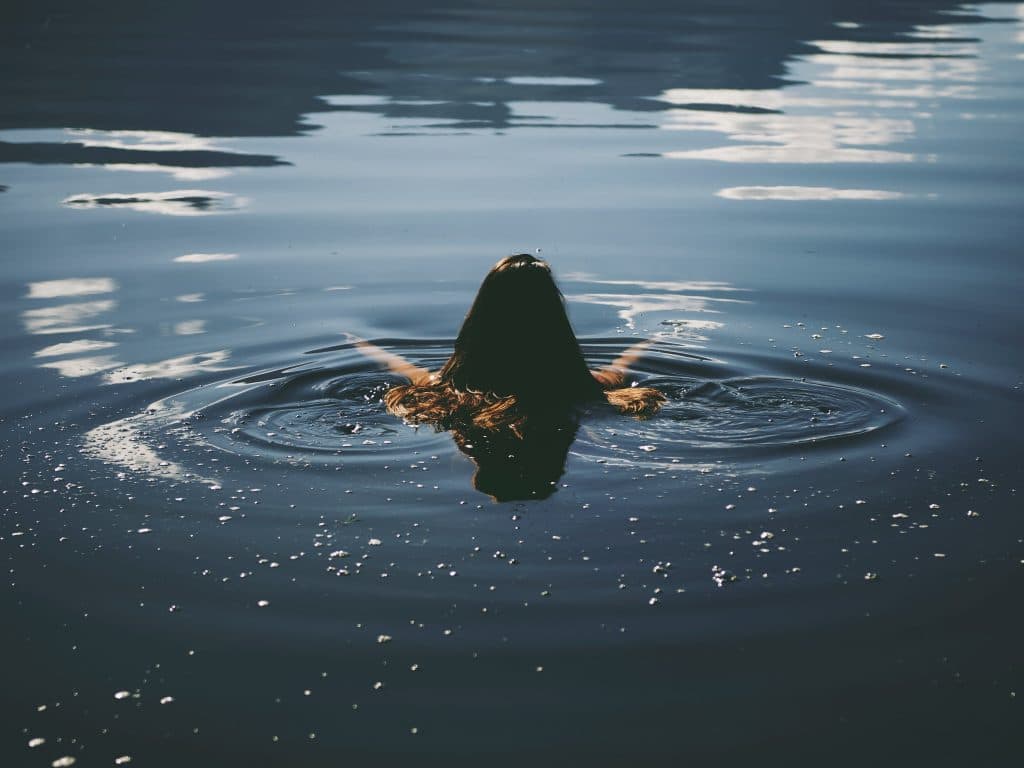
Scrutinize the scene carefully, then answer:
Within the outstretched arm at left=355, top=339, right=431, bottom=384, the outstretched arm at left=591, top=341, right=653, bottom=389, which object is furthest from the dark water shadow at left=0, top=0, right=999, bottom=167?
the outstretched arm at left=591, top=341, right=653, bottom=389

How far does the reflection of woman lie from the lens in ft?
22.8

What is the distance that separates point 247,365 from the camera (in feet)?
28.6

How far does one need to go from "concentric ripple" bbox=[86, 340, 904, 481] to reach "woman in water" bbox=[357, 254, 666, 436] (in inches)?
6.2

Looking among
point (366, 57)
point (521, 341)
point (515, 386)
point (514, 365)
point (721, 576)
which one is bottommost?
point (721, 576)

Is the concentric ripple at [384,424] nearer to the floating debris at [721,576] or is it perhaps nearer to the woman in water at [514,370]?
the woman in water at [514,370]

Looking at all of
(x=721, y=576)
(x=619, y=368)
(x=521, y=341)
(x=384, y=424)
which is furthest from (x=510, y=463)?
(x=619, y=368)

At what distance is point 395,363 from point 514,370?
1.59 m

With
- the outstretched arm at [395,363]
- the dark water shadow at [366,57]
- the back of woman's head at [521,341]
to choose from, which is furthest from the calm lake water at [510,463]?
the dark water shadow at [366,57]

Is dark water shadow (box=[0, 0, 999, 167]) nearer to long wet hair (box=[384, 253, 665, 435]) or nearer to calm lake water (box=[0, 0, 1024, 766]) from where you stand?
calm lake water (box=[0, 0, 1024, 766])

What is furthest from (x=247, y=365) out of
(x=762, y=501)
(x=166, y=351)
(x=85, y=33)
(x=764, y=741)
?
(x=85, y=33)

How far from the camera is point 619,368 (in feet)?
28.1

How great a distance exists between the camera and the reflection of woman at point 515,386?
6949mm

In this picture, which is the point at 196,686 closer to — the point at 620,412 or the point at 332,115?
the point at 620,412

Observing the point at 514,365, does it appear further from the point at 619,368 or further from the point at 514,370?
the point at 619,368
